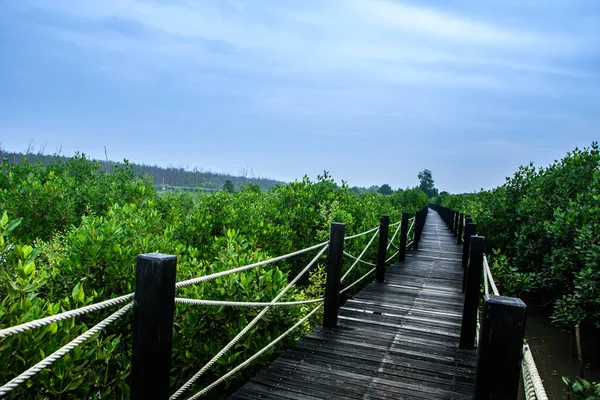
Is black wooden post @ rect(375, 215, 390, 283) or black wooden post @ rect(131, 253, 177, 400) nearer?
black wooden post @ rect(131, 253, 177, 400)

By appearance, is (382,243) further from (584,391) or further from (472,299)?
(584,391)

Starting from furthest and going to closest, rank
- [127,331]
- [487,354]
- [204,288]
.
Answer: [204,288]
[127,331]
[487,354]

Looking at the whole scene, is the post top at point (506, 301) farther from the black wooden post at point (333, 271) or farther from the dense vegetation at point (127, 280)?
the black wooden post at point (333, 271)

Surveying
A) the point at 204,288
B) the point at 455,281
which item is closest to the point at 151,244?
the point at 204,288

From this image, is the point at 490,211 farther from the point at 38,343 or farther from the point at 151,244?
the point at 38,343

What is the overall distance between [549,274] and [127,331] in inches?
333

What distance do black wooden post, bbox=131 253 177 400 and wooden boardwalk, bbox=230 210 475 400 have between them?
1294 mm

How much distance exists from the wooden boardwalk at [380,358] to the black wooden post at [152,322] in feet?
4.25

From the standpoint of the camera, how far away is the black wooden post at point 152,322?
2016 mm

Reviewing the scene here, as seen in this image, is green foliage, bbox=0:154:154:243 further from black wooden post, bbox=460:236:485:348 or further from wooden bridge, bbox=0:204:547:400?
black wooden post, bbox=460:236:485:348

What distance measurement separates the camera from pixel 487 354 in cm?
196

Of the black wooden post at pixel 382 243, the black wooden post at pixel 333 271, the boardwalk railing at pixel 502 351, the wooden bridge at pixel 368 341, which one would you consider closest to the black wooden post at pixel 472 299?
the wooden bridge at pixel 368 341

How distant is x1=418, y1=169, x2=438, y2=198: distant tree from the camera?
383 feet

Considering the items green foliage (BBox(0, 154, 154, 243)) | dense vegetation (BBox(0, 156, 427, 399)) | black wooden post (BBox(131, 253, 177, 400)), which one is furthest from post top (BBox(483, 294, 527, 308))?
green foliage (BBox(0, 154, 154, 243))
